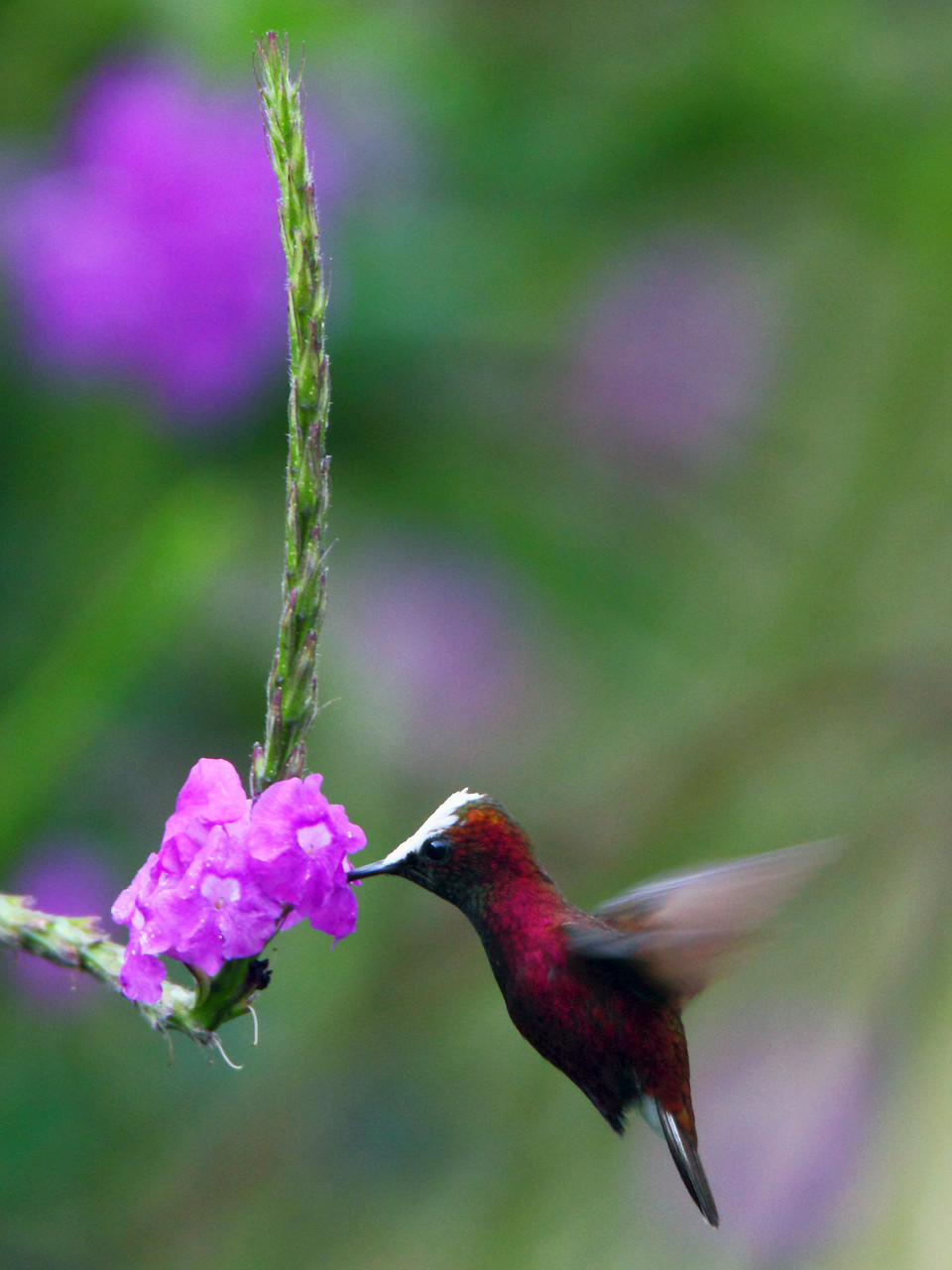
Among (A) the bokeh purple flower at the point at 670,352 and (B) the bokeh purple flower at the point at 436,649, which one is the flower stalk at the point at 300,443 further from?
(A) the bokeh purple flower at the point at 670,352

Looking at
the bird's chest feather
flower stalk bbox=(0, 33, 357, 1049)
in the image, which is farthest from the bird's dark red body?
flower stalk bbox=(0, 33, 357, 1049)

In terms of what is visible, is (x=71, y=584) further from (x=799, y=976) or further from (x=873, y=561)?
(x=799, y=976)

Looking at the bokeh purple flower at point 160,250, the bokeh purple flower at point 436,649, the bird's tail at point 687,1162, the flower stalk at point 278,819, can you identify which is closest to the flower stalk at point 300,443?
the flower stalk at point 278,819

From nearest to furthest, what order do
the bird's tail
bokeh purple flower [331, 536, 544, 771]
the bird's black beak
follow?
the bird's black beak
the bird's tail
bokeh purple flower [331, 536, 544, 771]

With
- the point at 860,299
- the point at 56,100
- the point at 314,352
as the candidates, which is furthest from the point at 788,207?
the point at 314,352

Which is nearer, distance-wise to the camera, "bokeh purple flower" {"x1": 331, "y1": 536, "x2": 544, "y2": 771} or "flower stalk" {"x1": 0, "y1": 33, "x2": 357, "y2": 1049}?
"flower stalk" {"x1": 0, "y1": 33, "x2": 357, "y2": 1049}

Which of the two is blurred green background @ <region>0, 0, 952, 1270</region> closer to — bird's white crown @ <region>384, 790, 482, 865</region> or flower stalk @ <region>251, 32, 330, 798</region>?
bird's white crown @ <region>384, 790, 482, 865</region>

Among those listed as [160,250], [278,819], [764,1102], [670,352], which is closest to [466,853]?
[278,819]

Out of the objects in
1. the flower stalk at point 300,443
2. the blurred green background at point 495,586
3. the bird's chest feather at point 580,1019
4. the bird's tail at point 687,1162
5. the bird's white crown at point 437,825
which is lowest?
the bird's tail at point 687,1162
